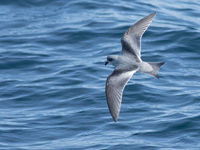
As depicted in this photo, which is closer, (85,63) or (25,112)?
(25,112)

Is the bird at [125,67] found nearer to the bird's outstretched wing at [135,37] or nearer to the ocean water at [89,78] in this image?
the bird's outstretched wing at [135,37]

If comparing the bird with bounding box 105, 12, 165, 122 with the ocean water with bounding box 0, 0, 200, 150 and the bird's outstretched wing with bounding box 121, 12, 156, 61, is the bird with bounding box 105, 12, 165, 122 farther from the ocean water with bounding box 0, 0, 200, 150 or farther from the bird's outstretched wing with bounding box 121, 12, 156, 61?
the ocean water with bounding box 0, 0, 200, 150

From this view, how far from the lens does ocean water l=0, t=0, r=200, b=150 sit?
9484mm

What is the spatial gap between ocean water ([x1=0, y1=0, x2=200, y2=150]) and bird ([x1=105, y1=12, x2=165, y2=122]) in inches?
42.3

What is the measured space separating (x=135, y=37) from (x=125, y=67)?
1.07 metres

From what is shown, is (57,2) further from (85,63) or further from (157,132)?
(157,132)

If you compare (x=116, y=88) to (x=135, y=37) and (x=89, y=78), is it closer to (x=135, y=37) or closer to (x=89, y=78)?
(x=135, y=37)

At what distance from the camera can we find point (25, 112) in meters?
10.4

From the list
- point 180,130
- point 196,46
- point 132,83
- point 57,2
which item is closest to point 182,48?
point 196,46

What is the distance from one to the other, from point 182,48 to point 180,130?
11.8ft

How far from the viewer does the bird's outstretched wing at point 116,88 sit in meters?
8.27

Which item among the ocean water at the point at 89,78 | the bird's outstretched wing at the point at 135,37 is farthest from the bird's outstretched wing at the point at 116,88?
the ocean water at the point at 89,78

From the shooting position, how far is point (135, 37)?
31.9 ft

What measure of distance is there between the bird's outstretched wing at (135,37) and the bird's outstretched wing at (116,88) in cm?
89
